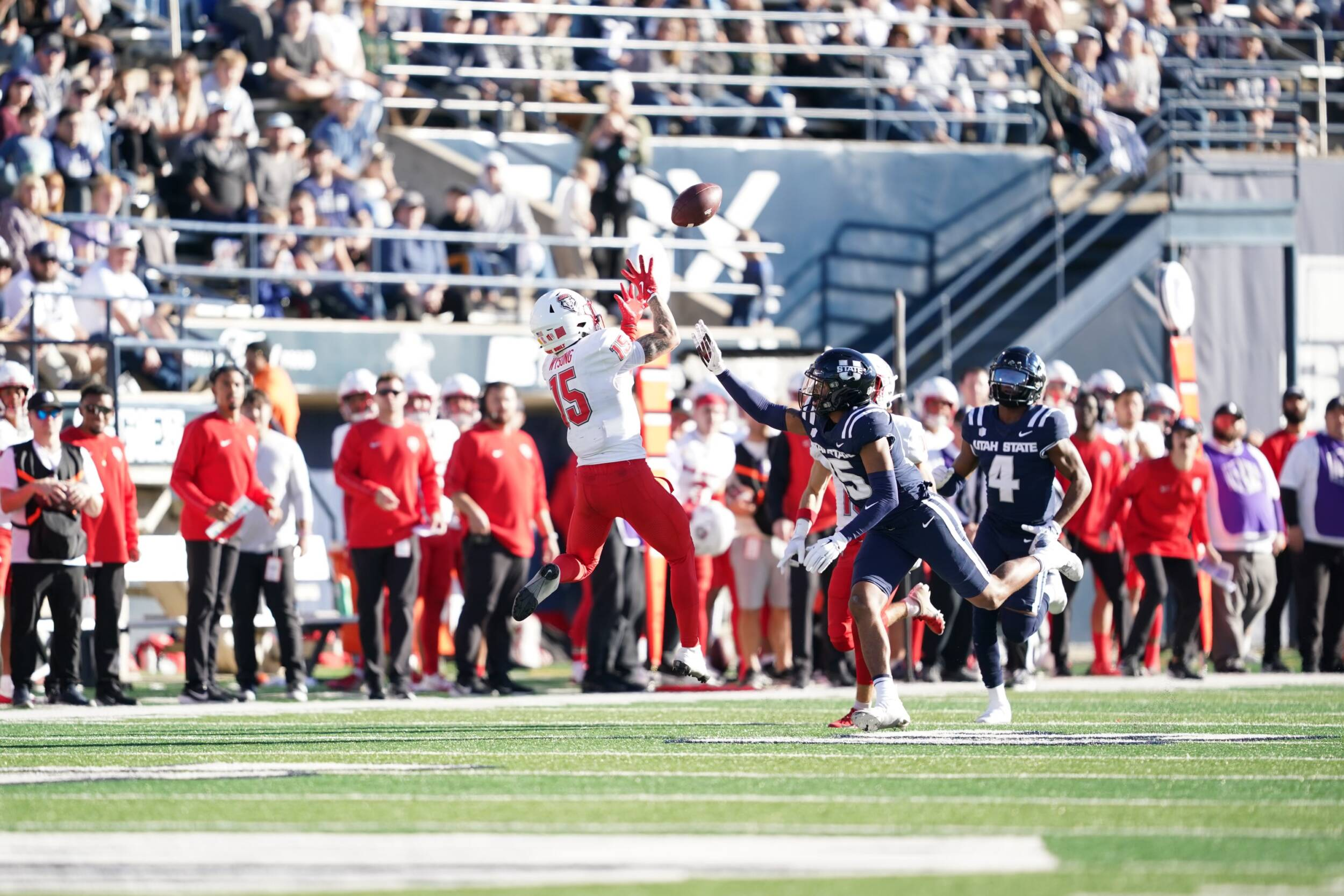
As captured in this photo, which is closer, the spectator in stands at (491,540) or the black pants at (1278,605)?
the spectator in stands at (491,540)

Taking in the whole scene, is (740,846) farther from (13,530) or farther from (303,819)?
(13,530)

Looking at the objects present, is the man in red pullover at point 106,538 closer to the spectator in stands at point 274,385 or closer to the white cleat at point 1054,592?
the spectator in stands at point 274,385

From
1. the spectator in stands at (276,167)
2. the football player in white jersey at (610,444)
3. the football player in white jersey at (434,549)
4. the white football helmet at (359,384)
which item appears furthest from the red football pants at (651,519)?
the spectator in stands at (276,167)

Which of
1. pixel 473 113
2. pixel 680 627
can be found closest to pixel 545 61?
pixel 473 113

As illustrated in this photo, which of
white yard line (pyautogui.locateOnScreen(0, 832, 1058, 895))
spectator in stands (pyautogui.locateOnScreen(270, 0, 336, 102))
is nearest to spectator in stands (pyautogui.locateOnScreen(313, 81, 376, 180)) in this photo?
spectator in stands (pyautogui.locateOnScreen(270, 0, 336, 102))

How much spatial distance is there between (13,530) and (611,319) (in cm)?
701

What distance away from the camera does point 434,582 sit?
13789 mm

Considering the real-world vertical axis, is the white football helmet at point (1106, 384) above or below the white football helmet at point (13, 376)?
below

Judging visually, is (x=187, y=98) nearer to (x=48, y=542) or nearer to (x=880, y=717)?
(x=48, y=542)

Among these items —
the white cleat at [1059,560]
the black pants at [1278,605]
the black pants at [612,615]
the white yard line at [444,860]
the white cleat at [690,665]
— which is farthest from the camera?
the black pants at [1278,605]

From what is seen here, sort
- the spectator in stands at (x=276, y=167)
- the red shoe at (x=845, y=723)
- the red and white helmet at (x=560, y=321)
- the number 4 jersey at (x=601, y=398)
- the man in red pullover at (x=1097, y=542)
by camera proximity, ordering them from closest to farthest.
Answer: the red shoe at (x=845, y=723), the number 4 jersey at (x=601, y=398), the red and white helmet at (x=560, y=321), the man in red pullover at (x=1097, y=542), the spectator in stands at (x=276, y=167)

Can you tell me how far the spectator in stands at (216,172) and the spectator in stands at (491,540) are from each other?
15.9ft

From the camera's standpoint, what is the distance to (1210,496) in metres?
15.0

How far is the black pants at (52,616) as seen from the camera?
1177 centimetres
